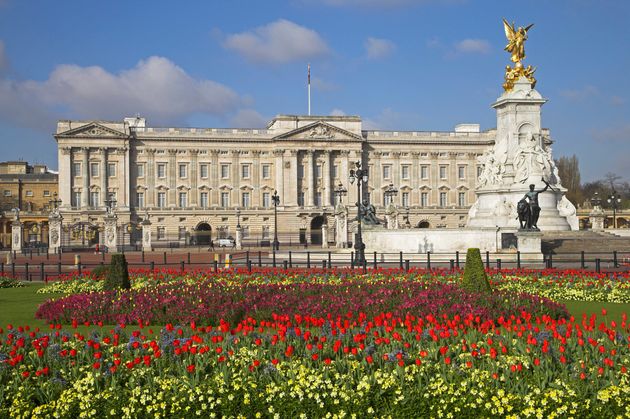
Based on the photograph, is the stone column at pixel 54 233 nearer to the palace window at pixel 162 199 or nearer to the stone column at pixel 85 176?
the stone column at pixel 85 176

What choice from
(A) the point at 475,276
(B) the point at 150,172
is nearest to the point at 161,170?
(B) the point at 150,172

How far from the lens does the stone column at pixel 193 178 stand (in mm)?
90438

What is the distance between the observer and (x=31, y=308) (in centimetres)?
1750

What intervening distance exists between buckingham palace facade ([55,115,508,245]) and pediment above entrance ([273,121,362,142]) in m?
0.13

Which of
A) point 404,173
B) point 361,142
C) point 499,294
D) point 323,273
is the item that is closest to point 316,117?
point 361,142

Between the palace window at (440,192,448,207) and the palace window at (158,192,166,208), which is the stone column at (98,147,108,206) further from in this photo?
the palace window at (440,192,448,207)

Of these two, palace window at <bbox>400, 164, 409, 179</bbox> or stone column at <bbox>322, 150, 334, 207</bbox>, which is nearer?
stone column at <bbox>322, 150, 334, 207</bbox>

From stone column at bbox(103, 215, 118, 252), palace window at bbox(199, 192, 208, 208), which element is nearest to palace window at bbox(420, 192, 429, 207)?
palace window at bbox(199, 192, 208, 208)

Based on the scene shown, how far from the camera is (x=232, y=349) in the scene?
971 cm

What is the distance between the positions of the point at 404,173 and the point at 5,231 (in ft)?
178

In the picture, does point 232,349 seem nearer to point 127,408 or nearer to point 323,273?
point 127,408

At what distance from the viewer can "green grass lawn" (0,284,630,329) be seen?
15016mm

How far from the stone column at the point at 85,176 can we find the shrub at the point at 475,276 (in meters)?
75.6

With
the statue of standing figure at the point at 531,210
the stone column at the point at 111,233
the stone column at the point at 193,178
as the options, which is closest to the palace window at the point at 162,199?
the stone column at the point at 193,178
